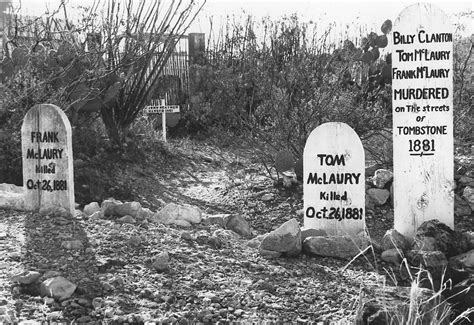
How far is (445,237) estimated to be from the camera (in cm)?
507

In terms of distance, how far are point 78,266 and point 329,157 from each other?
212 centimetres

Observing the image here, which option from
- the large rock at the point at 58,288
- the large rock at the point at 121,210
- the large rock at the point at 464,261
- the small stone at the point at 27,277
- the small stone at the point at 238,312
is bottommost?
the small stone at the point at 238,312

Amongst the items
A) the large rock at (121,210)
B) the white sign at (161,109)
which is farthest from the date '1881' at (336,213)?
the white sign at (161,109)

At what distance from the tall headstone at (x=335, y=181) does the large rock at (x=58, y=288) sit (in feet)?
7.20

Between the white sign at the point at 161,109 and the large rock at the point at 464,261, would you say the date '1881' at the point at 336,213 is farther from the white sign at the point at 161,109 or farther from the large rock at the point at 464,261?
the white sign at the point at 161,109

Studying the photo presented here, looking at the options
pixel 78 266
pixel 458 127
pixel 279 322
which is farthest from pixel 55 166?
pixel 458 127

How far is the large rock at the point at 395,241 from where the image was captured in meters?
5.11

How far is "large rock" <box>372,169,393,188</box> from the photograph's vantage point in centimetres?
724

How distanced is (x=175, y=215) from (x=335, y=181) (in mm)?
1237

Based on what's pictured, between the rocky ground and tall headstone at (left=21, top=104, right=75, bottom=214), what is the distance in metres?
0.21

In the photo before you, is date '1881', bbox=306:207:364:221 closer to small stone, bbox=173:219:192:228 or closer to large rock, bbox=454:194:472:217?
small stone, bbox=173:219:192:228

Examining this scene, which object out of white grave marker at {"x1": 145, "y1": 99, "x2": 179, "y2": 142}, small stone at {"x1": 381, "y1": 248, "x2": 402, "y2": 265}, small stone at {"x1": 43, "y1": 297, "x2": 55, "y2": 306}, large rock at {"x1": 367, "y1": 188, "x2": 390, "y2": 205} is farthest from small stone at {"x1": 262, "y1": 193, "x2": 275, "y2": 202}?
white grave marker at {"x1": 145, "y1": 99, "x2": 179, "y2": 142}

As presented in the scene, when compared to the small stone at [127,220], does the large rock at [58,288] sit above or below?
below

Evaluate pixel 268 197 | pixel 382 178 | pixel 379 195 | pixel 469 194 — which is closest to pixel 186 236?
pixel 268 197
